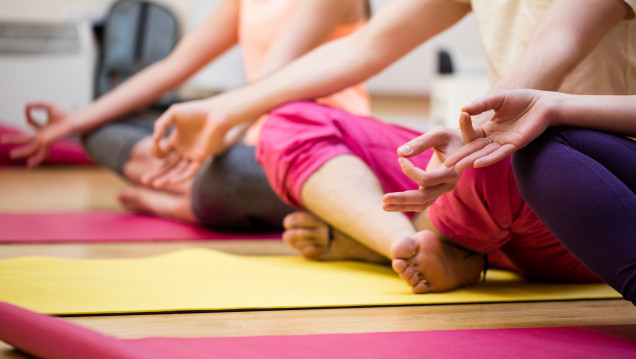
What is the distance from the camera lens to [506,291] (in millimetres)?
1050

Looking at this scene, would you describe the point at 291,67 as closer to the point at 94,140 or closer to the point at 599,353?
the point at 599,353

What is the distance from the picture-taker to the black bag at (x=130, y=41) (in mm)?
3779

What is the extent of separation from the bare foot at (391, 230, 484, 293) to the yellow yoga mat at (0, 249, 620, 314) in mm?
19

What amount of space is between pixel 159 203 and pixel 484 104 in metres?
1.25

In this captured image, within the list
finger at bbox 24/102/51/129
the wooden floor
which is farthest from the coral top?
the wooden floor

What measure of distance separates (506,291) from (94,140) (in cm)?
125

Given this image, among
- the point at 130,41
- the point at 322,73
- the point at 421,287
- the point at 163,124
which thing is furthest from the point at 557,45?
the point at 130,41

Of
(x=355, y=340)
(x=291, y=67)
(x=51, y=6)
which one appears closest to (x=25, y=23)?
(x=51, y=6)

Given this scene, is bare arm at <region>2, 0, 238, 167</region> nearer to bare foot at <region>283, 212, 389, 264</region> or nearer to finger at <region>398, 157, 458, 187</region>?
bare foot at <region>283, 212, 389, 264</region>

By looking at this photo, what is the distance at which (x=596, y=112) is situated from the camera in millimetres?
762

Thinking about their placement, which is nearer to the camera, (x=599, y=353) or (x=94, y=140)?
(x=599, y=353)

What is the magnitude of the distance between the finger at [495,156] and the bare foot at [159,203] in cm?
109


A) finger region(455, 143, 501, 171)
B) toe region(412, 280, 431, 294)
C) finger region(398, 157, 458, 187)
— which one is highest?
finger region(455, 143, 501, 171)

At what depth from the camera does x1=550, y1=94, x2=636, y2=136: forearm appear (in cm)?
76
